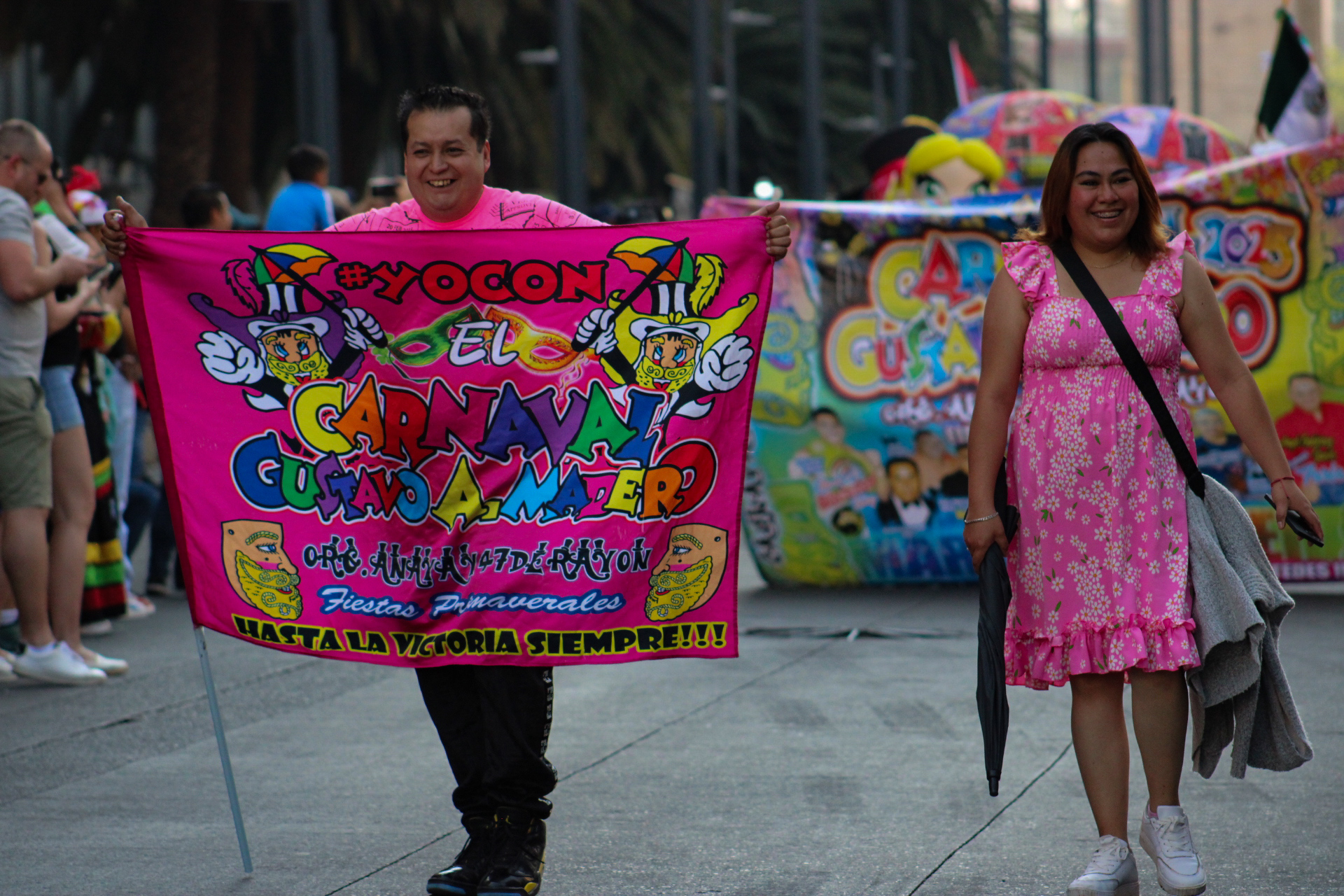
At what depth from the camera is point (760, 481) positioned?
8953 millimetres

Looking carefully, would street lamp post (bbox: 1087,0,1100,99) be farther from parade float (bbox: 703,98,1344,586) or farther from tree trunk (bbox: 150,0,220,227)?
parade float (bbox: 703,98,1344,586)

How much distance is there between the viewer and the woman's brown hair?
13.5 feet

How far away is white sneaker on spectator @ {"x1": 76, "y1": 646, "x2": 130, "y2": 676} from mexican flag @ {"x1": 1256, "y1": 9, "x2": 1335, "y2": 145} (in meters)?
6.81

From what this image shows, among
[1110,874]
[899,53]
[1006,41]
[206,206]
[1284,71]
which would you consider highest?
[1006,41]

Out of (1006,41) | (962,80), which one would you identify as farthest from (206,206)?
(1006,41)

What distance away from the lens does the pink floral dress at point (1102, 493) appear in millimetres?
4012

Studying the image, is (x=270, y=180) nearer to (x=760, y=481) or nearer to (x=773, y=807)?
(x=760, y=481)

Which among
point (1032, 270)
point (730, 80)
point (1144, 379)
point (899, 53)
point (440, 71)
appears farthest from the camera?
point (899, 53)

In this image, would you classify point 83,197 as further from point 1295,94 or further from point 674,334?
point 1295,94

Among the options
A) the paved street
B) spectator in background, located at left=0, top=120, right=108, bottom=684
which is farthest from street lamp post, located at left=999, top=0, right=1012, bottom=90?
spectator in background, located at left=0, top=120, right=108, bottom=684

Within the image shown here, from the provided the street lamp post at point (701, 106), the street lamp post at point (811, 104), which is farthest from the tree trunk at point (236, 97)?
the street lamp post at point (811, 104)

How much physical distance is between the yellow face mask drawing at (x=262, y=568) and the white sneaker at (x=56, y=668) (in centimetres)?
273

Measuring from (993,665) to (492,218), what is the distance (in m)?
1.52

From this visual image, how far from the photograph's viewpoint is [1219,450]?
333 inches
